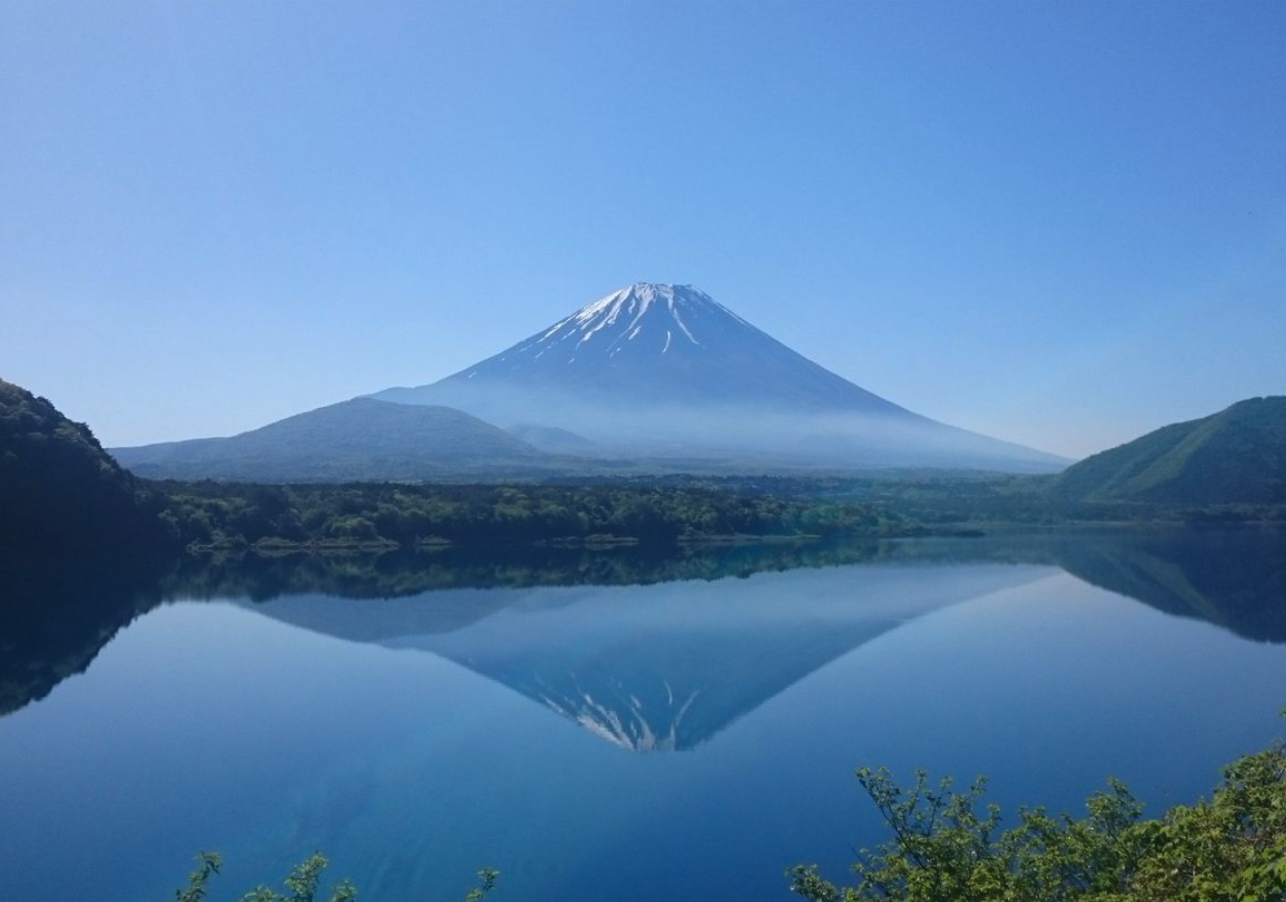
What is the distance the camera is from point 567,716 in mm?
11867

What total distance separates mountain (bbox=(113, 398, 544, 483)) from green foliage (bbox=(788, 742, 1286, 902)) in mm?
47913

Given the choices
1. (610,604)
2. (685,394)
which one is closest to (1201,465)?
(610,604)

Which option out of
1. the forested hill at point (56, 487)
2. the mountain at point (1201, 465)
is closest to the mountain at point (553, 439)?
the mountain at point (1201, 465)

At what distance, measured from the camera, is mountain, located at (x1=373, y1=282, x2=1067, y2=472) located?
83812 millimetres

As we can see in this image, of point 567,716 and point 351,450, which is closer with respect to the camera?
point 567,716

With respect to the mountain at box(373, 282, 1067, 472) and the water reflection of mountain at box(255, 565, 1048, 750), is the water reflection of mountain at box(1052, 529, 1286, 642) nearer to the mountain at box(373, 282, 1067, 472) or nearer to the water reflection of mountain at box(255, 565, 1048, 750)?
the water reflection of mountain at box(255, 565, 1048, 750)

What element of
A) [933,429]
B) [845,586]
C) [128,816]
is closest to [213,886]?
[128,816]

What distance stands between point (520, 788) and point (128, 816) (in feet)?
10.5

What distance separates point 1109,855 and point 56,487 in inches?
997

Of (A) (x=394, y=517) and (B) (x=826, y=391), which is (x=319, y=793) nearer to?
(A) (x=394, y=517)

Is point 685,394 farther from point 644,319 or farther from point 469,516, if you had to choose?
point 469,516

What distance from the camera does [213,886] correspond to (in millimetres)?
6746

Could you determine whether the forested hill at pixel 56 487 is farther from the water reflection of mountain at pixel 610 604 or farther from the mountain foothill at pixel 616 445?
the water reflection of mountain at pixel 610 604

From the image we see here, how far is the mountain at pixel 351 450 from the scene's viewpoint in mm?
54250
